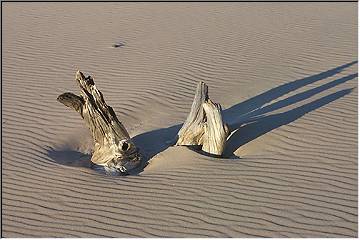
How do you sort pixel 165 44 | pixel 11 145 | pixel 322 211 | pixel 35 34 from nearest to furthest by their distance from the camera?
→ pixel 322 211
pixel 11 145
pixel 165 44
pixel 35 34

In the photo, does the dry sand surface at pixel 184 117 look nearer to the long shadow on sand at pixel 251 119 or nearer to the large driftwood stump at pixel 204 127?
the long shadow on sand at pixel 251 119

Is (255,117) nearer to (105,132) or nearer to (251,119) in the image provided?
(251,119)

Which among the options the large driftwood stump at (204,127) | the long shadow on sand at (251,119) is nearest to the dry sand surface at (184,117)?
the long shadow on sand at (251,119)

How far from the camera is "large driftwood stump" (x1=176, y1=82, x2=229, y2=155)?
7.26 meters

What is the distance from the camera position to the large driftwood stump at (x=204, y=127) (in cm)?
726

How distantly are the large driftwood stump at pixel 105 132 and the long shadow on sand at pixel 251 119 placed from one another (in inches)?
9.4

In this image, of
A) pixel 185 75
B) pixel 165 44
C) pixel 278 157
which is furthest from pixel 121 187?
pixel 165 44

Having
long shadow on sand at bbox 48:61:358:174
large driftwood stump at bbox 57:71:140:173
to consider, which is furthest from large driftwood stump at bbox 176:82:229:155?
large driftwood stump at bbox 57:71:140:173

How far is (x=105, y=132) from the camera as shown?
286 inches

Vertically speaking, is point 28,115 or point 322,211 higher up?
point 28,115

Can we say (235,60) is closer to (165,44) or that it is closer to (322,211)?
(165,44)

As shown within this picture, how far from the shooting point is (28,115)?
9.02 meters

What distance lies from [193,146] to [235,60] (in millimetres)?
4187

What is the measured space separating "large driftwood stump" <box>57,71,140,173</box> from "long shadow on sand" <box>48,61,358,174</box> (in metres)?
0.24
